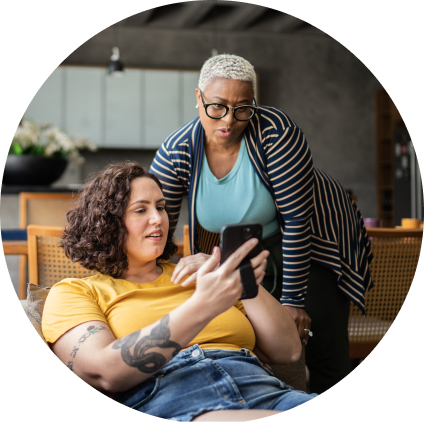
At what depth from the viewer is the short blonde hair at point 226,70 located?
1226 mm

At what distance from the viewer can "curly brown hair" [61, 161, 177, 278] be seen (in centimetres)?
119

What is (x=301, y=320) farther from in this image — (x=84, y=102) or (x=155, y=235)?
(x=84, y=102)

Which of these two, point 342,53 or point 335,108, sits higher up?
point 342,53

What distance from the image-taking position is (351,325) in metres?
2.01

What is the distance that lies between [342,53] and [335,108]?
851mm

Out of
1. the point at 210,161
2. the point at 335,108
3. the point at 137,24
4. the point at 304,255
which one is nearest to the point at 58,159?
the point at 210,161

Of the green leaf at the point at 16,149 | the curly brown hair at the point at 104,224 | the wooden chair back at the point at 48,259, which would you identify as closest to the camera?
the curly brown hair at the point at 104,224

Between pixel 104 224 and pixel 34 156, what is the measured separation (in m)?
2.27

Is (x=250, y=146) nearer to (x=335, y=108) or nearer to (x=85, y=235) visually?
(x=85, y=235)

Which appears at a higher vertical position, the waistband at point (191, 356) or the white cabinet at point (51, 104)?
the white cabinet at point (51, 104)

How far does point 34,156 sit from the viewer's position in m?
3.21

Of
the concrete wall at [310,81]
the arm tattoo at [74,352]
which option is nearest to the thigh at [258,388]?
the arm tattoo at [74,352]

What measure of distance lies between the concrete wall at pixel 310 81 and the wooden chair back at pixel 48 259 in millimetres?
4903

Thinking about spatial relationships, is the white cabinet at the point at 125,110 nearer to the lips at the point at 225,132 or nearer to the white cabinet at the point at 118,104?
the white cabinet at the point at 118,104
